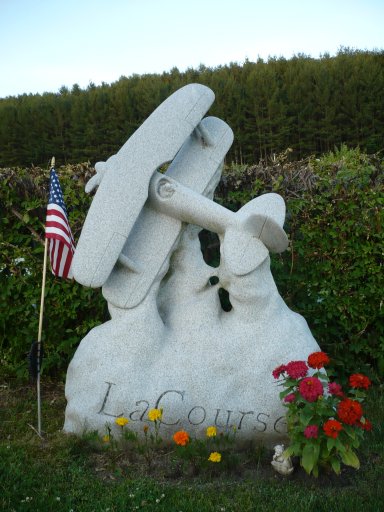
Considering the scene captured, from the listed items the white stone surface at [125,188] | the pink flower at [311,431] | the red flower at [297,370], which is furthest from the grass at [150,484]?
the white stone surface at [125,188]

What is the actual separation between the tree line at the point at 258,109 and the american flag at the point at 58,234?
30.4ft

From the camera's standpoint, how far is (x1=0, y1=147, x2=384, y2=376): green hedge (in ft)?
17.5

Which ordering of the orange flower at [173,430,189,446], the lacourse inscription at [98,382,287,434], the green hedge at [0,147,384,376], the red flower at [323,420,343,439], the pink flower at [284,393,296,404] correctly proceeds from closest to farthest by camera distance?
the red flower at [323,420,343,439]
the pink flower at [284,393,296,404]
the orange flower at [173,430,189,446]
the lacourse inscription at [98,382,287,434]
the green hedge at [0,147,384,376]

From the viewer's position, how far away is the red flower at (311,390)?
3415 millimetres

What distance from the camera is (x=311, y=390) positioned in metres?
3.42

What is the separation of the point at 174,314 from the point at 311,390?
1.24 meters

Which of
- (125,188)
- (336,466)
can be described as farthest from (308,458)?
(125,188)

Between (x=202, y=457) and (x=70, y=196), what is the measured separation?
265 centimetres

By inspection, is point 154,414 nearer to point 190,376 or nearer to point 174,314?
point 190,376

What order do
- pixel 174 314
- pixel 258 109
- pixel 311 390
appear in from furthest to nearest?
pixel 258 109 → pixel 174 314 → pixel 311 390

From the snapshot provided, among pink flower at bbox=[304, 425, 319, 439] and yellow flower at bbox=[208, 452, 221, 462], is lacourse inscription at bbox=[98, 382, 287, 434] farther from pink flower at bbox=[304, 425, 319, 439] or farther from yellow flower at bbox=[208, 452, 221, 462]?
pink flower at bbox=[304, 425, 319, 439]

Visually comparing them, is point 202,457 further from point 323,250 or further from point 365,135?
point 365,135

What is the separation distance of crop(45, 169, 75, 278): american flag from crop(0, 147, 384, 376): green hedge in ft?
2.90

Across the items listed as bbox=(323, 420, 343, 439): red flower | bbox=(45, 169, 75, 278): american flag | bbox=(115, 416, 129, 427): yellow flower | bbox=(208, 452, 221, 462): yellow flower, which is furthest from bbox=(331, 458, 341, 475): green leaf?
bbox=(45, 169, 75, 278): american flag
